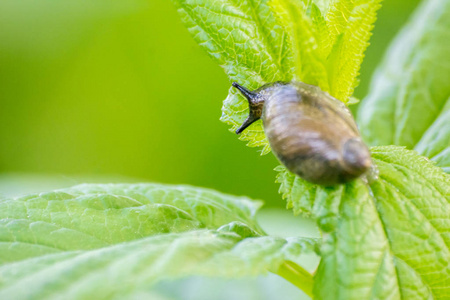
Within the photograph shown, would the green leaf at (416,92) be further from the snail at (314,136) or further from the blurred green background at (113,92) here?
the blurred green background at (113,92)

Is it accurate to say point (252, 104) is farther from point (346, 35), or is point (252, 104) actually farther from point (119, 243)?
point (119, 243)

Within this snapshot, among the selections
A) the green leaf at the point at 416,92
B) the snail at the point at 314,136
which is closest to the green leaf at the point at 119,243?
the snail at the point at 314,136

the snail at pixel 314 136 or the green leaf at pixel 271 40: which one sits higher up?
the green leaf at pixel 271 40

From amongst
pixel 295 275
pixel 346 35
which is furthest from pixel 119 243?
pixel 346 35

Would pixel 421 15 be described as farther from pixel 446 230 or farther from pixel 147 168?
pixel 147 168

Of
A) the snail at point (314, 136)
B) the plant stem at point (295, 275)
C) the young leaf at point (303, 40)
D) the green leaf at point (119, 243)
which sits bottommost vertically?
the plant stem at point (295, 275)

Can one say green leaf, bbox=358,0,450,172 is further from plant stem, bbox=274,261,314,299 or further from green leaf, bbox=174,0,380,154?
plant stem, bbox=274,261,314,299
